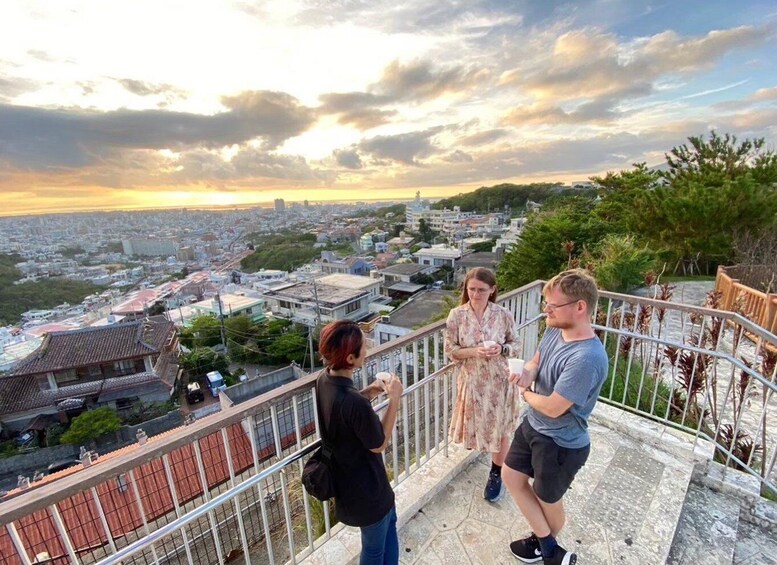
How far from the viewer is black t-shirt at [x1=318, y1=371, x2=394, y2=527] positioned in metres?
1.24

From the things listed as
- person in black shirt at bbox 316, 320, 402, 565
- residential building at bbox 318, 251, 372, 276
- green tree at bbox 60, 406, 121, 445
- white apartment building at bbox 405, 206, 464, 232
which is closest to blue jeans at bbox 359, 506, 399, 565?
person in black shirt at bbox 316, 320, 402, 565

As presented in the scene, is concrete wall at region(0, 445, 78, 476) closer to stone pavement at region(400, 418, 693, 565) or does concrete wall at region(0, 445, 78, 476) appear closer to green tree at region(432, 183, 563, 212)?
stone pavement at region(400, 418, 693, 565)

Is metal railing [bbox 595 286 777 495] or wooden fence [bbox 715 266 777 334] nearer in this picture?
metal railing [bbox 595 286 777 495]

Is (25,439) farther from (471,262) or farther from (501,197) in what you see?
(501,197)

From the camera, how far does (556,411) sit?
5.00ft

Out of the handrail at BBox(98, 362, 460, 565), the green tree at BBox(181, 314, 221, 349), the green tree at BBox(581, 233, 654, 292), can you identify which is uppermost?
the handrail at BBox(98, 362, 460, 565)

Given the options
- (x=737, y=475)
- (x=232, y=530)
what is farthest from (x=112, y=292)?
(x=737, y=475)

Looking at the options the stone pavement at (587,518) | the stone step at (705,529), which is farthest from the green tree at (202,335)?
the stone step at (705,529)

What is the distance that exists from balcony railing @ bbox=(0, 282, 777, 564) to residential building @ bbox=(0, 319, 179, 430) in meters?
14.7

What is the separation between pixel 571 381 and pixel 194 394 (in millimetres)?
22429

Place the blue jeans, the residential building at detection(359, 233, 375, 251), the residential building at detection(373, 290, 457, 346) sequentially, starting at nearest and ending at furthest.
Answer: the blue jeans, the residential building at detection(373, 290, 457, 346), the residential building at detection(359, 233, 375, 251)

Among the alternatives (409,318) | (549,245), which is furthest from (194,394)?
(549,245)

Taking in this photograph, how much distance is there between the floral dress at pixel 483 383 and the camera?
2.18 metres

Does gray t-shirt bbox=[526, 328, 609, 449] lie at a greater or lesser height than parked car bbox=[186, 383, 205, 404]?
greater
